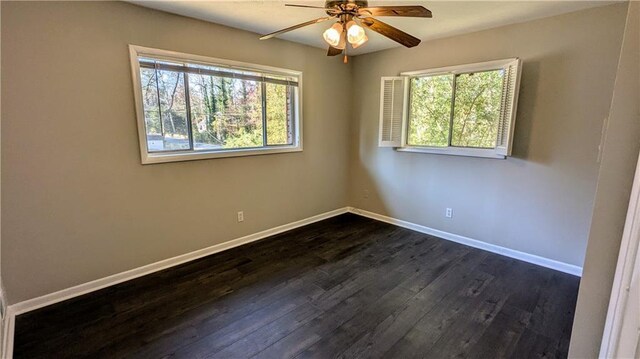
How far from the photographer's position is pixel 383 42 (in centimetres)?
376

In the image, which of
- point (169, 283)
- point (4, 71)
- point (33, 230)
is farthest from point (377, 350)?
point (4, 71)

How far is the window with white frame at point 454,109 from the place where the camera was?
3125mm

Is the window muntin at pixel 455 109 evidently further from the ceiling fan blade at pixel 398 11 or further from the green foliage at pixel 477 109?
the ceiling fan blade at pixel 398 11

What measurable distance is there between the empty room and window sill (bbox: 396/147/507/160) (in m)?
0.02

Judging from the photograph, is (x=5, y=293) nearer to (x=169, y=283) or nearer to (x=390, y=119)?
(x=169, y=283)

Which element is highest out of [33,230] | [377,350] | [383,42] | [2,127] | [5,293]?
[383,42]

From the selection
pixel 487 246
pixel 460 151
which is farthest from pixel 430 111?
pixel 487 246

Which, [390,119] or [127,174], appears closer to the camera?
[127,174]

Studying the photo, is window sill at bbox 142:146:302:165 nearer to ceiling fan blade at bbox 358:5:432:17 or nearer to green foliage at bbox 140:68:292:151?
green foliage at bbox 140:68:292:151

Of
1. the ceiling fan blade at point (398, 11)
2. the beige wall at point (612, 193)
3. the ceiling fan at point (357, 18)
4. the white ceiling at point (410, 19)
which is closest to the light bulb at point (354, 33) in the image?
the ceiling fan at point (357, 18)

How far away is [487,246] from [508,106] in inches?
64.8

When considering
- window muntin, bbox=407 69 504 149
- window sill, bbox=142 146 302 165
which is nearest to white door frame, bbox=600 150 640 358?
window muntin, bbox=407 69 504 149

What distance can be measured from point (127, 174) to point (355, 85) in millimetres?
3337

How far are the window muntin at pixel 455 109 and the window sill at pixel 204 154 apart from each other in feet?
5.92
